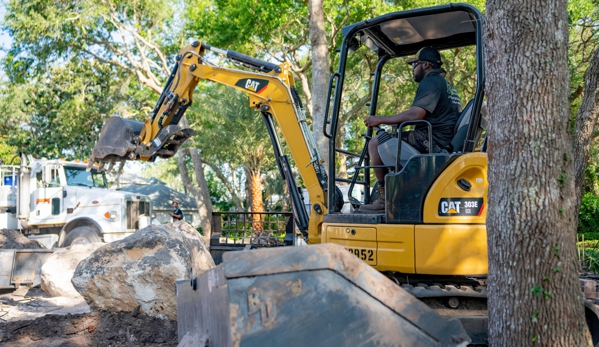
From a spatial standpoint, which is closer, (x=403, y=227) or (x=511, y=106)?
(x=511, y=106)

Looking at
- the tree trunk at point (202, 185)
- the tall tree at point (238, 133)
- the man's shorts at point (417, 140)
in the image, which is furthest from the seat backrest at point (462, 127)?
the tree trunk at point (202, 185)

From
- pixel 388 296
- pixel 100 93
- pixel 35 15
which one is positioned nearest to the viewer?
pixel 388 296

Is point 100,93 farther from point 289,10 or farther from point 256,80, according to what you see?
point 256,80

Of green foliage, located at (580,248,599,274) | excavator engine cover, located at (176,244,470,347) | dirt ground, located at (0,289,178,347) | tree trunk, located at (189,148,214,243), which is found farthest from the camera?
tree trunk, located at (189,148,214,243)

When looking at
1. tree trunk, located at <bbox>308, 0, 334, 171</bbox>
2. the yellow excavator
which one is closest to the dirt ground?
the yellow excavator

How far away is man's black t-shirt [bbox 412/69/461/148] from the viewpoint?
539 centimetres

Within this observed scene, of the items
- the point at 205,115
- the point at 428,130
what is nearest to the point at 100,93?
the point at 205,115

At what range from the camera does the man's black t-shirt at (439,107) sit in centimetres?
539

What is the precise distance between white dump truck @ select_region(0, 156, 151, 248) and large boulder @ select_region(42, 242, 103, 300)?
20.9ft

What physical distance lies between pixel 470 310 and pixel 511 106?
1.82 m

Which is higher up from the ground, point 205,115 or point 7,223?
point 205,115

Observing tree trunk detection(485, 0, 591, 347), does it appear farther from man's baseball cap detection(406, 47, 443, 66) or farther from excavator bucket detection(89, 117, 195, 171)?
excavator bucket detection(89, 117, 195, 171)

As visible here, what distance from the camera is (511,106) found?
12.1 ft

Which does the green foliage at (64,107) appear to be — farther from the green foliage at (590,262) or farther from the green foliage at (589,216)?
the green foliage at (590,262)
